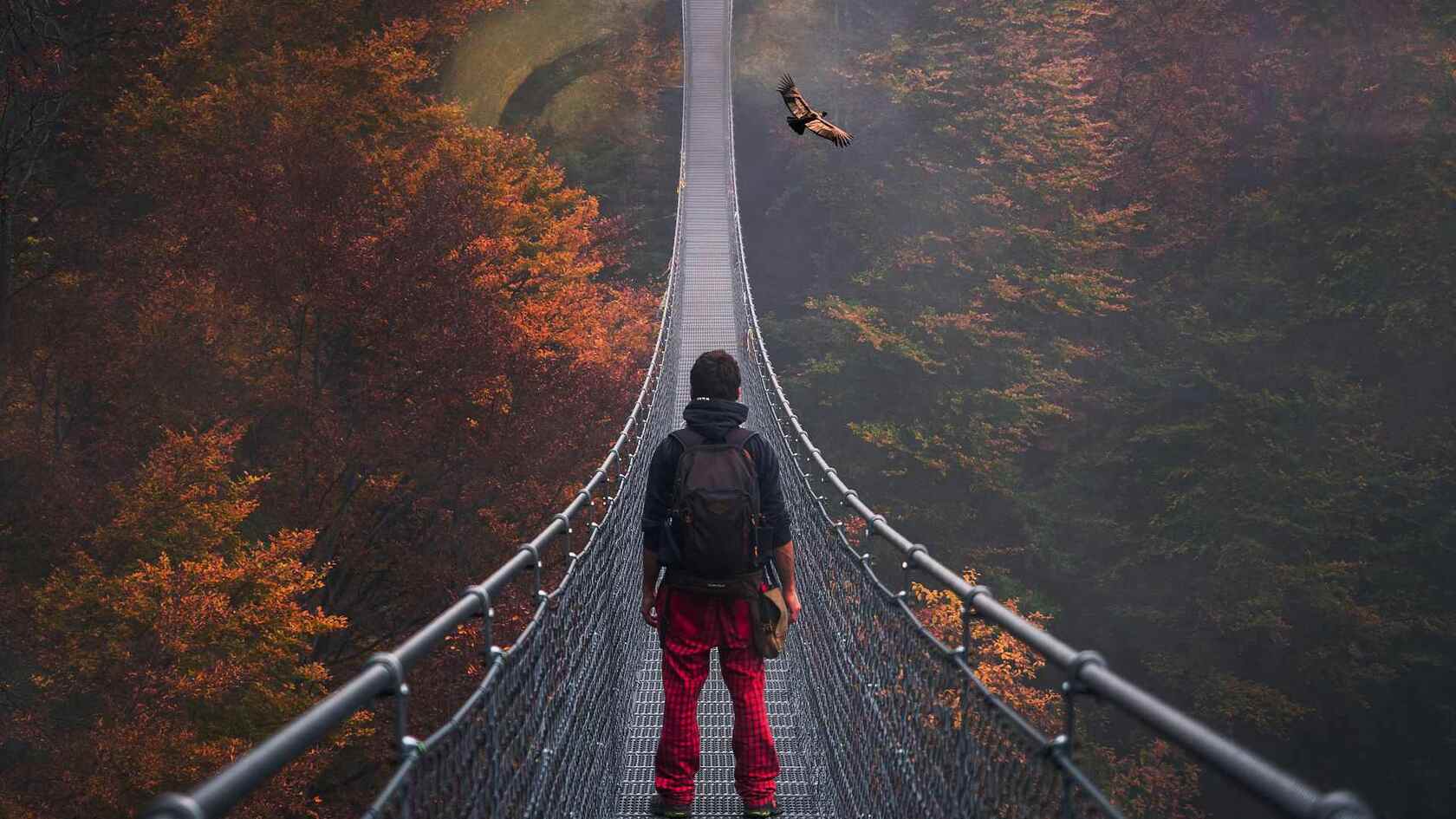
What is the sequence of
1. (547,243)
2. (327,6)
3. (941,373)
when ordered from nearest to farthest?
(327,6), (547,243), (941,373)

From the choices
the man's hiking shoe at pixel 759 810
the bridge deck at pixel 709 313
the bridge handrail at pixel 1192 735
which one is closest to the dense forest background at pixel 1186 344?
the bridge deck at pixel 709 313

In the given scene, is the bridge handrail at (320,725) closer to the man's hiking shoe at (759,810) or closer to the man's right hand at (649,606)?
the man's right hand at (649,606)

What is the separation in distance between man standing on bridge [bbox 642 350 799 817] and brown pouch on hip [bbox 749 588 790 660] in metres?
0.02

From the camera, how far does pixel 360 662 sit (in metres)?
8.63

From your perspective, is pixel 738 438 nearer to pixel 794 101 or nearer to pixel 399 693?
pixel 399 693

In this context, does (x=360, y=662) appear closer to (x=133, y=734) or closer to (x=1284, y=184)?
(x=133, y=734)

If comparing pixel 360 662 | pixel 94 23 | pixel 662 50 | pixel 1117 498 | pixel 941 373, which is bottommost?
pixel 360 662

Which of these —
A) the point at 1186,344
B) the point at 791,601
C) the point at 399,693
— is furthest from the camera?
the point at 1186,344

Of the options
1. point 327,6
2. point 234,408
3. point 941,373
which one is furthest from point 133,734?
point 941,373

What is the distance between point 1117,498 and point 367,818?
1471 cm

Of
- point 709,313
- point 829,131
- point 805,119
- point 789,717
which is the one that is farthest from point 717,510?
point 709,313

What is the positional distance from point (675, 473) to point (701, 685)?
0.42 meters

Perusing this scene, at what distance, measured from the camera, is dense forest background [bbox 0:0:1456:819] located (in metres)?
7.61

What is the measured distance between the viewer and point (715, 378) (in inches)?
80.5
